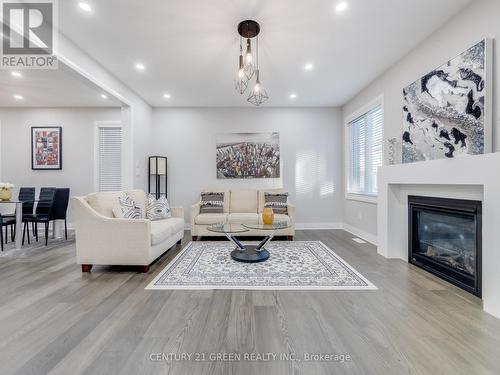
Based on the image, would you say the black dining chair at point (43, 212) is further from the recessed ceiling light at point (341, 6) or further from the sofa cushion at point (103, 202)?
the recessed ceiling light at point (341, 6)

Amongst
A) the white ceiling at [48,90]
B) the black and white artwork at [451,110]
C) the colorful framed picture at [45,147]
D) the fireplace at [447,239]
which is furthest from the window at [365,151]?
the colorful framed picture at [45,147]

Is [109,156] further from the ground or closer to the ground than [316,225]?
further from the ground

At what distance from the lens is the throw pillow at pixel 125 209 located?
10.1 ft

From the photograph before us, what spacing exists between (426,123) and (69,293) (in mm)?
4121

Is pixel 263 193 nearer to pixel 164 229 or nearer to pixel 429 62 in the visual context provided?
pixel 164 229

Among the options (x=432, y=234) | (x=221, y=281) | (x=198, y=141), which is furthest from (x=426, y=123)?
(x=198, y=141)

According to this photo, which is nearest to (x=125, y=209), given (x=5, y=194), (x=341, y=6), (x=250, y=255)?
(x=250, y=255)

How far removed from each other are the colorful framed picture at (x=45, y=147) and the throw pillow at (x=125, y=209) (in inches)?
129

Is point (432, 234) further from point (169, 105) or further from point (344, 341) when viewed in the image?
point (169, 105)

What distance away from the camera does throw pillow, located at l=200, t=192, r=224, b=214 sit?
15.4 feet

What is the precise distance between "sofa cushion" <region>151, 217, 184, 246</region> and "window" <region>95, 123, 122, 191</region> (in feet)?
7.97

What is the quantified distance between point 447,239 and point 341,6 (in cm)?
266

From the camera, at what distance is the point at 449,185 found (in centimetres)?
251

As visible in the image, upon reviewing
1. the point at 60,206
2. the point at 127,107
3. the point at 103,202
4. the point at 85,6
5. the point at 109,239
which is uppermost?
the point at 85,6
